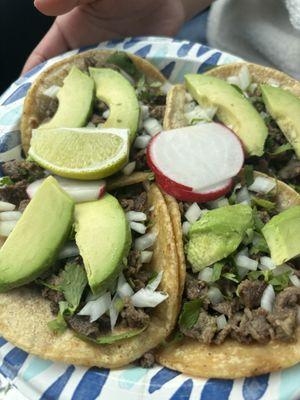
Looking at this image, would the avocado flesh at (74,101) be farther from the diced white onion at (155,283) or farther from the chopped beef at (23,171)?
the diced white onion at (155,283)

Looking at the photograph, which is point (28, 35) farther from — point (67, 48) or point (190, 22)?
point (190, 22)

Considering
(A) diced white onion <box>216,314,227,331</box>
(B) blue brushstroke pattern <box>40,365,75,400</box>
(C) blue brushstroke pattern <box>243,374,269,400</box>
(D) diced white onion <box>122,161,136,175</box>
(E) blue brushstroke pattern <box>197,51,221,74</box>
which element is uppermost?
(E) blue brushstroke pattern <box>197,51,221,74</box>

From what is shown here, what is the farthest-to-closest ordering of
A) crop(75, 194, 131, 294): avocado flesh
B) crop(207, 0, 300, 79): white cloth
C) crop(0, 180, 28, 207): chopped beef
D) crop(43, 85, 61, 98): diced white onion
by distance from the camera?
crop(207, 0, 300, 79): white cloth < crop(43, 85, 61, 98): diced white onion < crop(0, 180, 28, 207): chopped beef < crop(75, 194, 131, 294): avocado flesh

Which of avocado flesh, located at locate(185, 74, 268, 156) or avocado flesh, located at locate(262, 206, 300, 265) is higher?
avocado flesh, located at locate(185, 74, 268, 156)

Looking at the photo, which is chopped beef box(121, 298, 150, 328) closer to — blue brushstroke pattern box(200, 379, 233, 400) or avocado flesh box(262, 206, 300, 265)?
blue brushstroke pattern box(200, 379, 233, 400)

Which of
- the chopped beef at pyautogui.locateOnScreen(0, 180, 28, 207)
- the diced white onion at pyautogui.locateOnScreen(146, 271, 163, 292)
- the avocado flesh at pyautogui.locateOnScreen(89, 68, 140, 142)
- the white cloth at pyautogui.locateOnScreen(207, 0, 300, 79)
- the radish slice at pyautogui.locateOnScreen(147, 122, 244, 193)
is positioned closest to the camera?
the diced white onion at pyautogui.locateOnScreen(146, 271, 163, 292)

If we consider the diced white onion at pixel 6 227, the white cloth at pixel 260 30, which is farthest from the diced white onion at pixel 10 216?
the white cloth at pixel 260 30

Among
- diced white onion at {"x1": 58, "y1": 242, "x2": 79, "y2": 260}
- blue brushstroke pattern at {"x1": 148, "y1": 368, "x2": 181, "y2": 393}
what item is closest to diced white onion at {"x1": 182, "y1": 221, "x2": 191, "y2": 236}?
diced white onion at {"x1": 58, "y1": 242, "x2": 79, "y2": 260}

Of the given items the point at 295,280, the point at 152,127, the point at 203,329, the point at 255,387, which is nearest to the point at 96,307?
the point at 203,329

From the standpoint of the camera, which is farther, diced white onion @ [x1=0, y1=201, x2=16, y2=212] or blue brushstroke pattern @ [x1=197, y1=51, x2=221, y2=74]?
blue brushstroke pattern @ [x1=197, y1=51, x2=221, y2=74]
